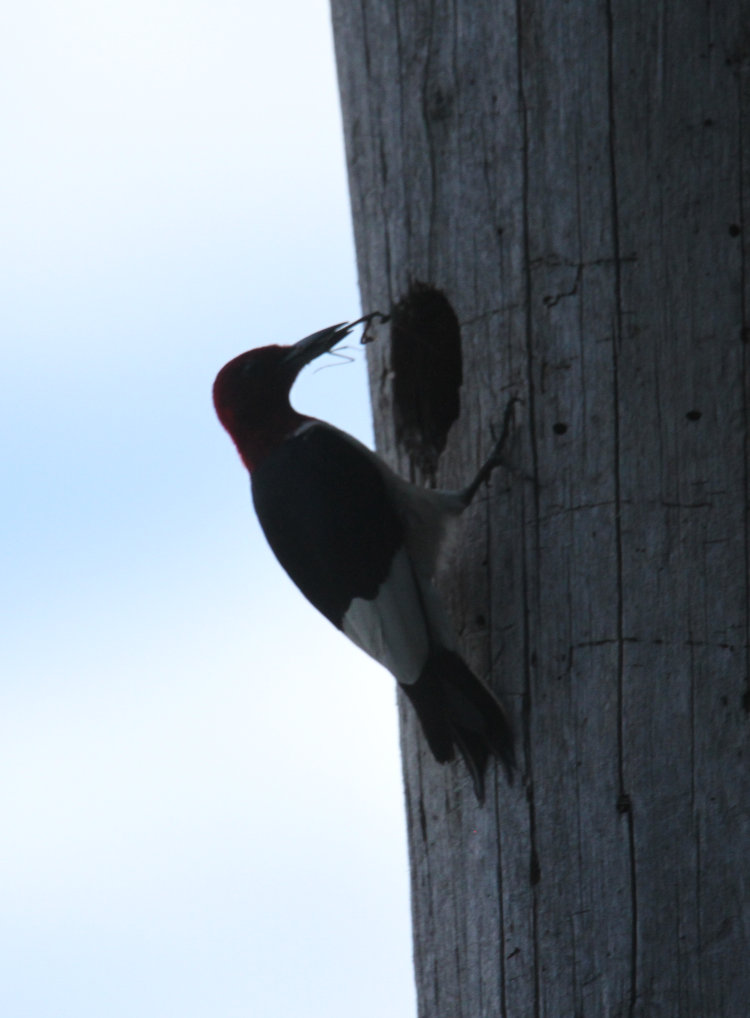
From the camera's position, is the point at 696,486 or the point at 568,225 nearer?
the point at 696,486

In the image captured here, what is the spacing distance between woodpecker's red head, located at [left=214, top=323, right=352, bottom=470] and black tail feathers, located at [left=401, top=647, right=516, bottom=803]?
115 centimetres

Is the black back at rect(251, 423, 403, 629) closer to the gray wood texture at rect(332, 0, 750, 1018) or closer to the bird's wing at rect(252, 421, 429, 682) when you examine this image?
the bird's wing at rect(252, 421, 429, 682)

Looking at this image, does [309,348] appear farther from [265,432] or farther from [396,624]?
[396,624]

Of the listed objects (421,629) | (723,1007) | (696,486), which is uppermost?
(696,486)

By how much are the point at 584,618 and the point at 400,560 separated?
75 centimetres

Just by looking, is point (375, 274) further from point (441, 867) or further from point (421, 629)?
point (441, 867)

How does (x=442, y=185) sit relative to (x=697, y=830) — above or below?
above

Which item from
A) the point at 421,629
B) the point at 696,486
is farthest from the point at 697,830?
the point at 421,629

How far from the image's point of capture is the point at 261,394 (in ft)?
12.9

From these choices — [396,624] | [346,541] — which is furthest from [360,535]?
[396,624]

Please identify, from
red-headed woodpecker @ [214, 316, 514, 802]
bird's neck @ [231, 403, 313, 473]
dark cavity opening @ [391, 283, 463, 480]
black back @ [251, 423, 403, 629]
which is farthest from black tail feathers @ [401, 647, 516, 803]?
bird's neck @ [231, 403, 313, 473]

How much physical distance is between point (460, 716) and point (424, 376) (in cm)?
96

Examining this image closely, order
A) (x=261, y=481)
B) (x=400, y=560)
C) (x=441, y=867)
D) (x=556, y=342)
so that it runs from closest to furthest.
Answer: (x=556, y=342)
(x=441, y=867)
(x=400, y=560)
(x=261, y=481)

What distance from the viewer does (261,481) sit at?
3.64m
